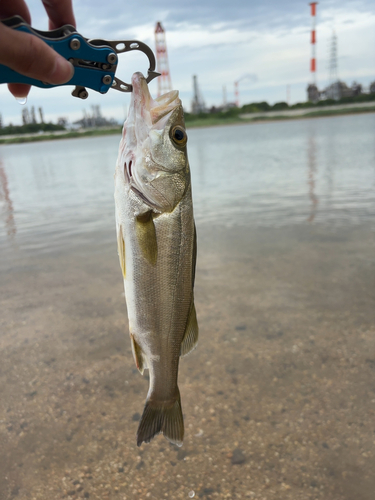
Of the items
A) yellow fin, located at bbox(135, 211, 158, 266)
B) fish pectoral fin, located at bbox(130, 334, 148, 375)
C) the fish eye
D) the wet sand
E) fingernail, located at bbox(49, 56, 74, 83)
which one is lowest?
the wet sand

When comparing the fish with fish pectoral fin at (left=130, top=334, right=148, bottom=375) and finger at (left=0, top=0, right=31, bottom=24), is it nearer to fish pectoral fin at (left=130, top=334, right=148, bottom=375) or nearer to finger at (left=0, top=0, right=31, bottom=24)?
fish pectoral fin at (left=130, top=334, right=148, bottom=375)

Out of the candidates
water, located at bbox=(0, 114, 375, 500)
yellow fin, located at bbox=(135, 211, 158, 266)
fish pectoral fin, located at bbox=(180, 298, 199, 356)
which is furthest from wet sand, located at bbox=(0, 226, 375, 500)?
yellow fin, located at bbox=(135, 211, 158, 266)

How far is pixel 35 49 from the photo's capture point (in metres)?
1.58

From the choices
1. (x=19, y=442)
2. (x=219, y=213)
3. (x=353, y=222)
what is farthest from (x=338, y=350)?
(x=219, y=213)

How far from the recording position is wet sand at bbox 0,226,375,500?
2.98 m

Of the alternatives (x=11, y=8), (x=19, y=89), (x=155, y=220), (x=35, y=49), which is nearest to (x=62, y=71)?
(x=35, y=49)

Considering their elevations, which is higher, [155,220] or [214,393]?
[155,220]

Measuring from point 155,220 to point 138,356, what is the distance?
0.79 metres

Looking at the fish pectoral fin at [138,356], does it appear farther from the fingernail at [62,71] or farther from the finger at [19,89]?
the finger at [19,89]

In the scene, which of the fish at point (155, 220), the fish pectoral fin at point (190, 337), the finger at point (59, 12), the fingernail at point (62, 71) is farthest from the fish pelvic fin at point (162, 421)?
the finger at point (59, 12)

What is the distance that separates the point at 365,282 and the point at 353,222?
3425 millimetres

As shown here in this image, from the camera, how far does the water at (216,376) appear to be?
300cm

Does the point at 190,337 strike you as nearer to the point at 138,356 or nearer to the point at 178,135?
the point at 138,356

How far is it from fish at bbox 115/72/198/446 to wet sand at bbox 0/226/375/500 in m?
1.15
